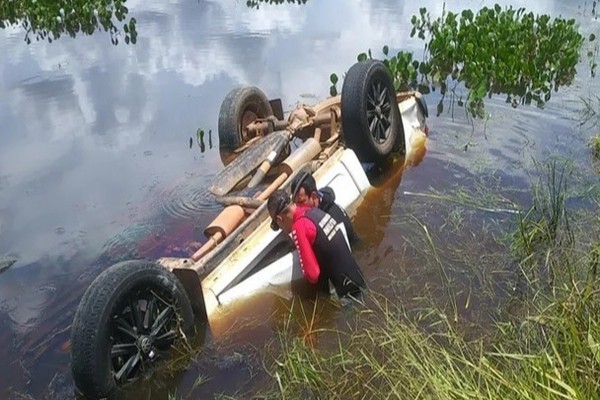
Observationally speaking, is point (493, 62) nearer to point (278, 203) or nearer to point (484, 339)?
point (278, 203)

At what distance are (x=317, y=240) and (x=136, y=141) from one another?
524 centimetres

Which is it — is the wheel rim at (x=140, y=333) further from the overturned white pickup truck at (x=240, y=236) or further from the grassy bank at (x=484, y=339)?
the grassy bank at (x=484, y=339)

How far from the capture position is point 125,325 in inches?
160

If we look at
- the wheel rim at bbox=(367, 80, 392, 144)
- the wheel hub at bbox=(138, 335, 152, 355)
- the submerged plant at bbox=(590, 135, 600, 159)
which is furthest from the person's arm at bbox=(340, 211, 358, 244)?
the submerged plant at bbox=(590, 135, 600, 159)

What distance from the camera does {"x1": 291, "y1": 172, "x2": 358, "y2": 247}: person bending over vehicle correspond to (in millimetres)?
4992

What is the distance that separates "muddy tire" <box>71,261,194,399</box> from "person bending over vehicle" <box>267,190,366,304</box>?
0.96 meters

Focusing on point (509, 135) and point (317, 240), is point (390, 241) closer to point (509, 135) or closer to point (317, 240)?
point (317, 240)

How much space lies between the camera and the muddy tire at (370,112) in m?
6.82

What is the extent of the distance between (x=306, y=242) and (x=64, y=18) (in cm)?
1422

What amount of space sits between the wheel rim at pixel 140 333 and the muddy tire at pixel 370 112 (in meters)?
3.31

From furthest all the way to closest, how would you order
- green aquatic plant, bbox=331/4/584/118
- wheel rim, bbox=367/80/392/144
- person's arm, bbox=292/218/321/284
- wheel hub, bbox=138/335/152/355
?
green aquatic plant, bbox=331/4/584/118 < wheel rim, bbox=367/80/392/144 < person's arm, bbox=292/218/321/284 < wheel hub, bbox=138/335/152/355

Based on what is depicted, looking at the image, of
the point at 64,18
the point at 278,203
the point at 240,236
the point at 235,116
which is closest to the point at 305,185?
the point at 278,203

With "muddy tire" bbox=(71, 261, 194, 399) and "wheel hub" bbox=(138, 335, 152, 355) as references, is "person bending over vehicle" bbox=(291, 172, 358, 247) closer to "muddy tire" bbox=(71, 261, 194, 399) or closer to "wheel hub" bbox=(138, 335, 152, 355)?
"muddy tire" bbox=(71, 261, 194, 399)

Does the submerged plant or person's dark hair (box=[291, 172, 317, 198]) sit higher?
person's dark hair (box=[291, 172, 317, 198])
